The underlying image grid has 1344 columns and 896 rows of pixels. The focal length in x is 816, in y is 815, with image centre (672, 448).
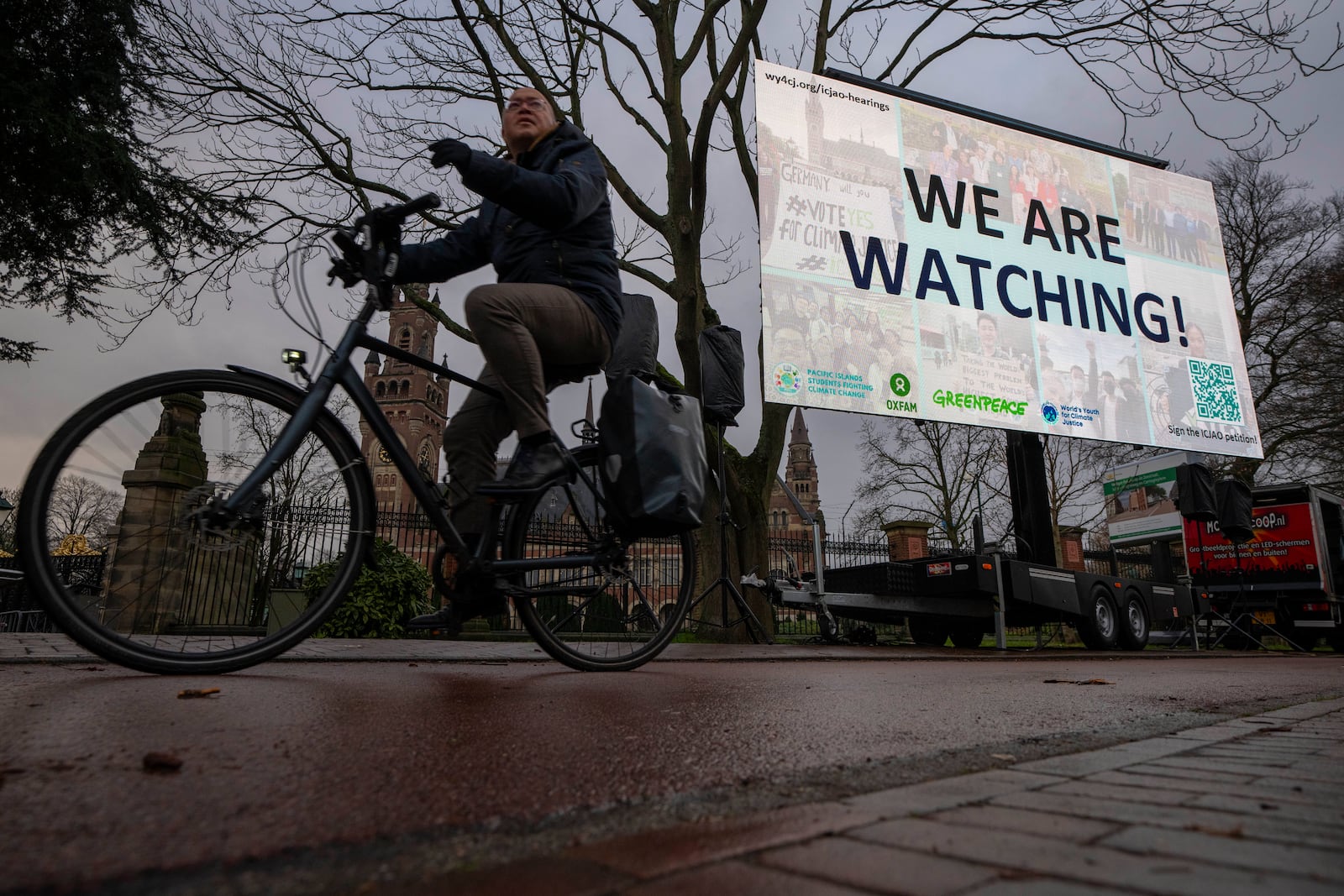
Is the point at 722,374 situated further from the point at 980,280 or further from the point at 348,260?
the point at 348,260

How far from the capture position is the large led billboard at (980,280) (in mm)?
9438

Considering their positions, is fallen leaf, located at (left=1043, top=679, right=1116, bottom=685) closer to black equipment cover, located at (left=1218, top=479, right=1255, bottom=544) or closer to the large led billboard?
the large led billboard

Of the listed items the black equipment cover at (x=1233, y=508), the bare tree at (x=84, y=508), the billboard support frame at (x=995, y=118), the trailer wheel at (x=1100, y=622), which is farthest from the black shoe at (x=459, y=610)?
the black equipment cover at (x=1233, y=508)

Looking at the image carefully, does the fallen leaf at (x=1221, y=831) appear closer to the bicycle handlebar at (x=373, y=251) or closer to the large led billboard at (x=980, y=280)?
the bicycle handlebar at (x=373, y=251)

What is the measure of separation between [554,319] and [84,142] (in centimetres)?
963

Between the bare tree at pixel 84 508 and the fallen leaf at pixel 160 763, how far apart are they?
3.32 ft

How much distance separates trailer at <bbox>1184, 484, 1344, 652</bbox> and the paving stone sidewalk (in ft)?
42.8

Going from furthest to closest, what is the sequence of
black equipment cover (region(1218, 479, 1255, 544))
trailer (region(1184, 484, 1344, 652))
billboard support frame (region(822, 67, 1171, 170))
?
1. trailer (region(1184, 484, 1344, 652))
2. black equipment cover (region(1218, 479, 1255, 544))
3. billboard support frame (region(822, 67, 1171, 170))

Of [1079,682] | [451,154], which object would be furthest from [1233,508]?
[451,154]

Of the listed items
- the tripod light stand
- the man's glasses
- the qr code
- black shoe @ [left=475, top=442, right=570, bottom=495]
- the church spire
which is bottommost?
black shoe @ [left=475, top=442, right=570, bottom=495]

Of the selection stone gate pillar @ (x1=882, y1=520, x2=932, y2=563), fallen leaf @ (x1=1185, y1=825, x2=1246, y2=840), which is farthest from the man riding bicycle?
stone gate pillar @ (x1=882, y1=520, x2=932, y2=563)

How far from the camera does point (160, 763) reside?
3.65 feet

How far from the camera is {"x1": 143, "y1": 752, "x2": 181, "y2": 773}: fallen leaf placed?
111 centimetres

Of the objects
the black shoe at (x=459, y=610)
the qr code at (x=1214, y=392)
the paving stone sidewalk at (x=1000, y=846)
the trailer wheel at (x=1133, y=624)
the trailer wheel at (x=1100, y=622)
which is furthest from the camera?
the qr code at (x=1214, y=392)
